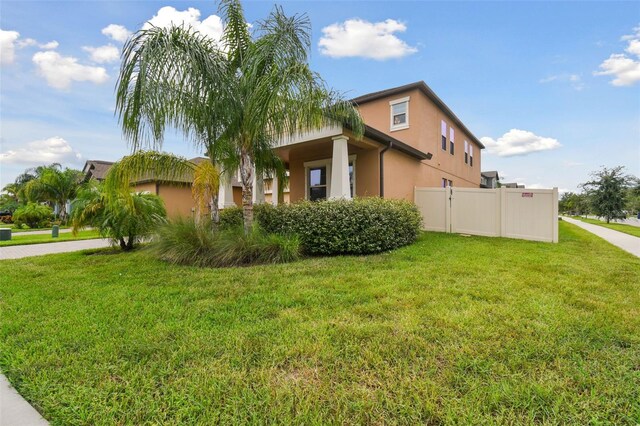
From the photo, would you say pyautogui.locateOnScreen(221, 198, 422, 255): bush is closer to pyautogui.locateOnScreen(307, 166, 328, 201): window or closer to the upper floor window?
pyautogui.locateOnScreen(307, 166, 328, 201): window

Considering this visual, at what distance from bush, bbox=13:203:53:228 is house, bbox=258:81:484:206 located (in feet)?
66.4

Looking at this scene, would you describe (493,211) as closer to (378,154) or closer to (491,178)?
(378,154)

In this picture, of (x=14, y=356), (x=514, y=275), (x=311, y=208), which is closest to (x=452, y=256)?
(x=514, y=275)

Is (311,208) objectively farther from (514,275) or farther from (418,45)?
(418,45)

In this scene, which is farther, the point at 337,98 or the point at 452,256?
the point at 337,98

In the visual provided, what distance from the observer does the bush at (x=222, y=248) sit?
6598mm

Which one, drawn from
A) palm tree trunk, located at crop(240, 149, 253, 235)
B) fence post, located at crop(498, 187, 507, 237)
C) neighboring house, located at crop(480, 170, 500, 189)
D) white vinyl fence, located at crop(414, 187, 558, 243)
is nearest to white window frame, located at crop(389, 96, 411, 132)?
white vinyl fence, located at crop(414, 187, 558, 243)

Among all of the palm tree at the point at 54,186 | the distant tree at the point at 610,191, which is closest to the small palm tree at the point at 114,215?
the palm tree at the point at 54,186

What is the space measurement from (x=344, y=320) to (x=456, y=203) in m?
9.73

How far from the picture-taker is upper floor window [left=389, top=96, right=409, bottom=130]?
42.6ft

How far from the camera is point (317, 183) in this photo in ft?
41.3

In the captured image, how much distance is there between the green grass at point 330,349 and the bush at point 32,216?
21.8 meters

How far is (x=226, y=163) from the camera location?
8344mm

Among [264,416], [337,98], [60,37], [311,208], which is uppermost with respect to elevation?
Result: [60,37]
